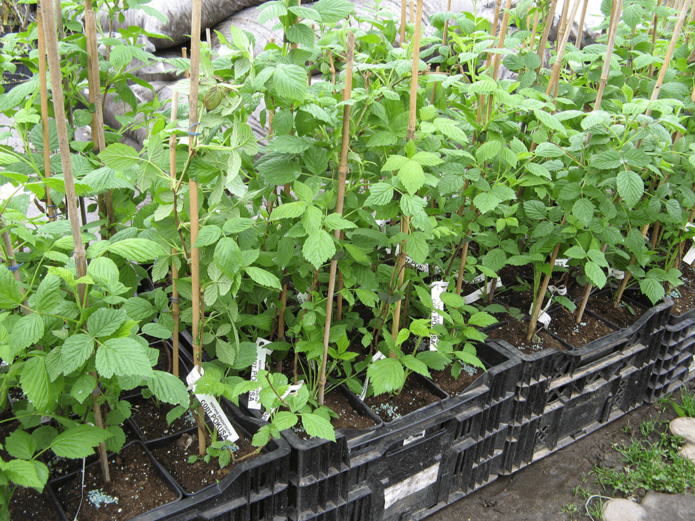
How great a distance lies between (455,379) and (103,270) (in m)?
1.06

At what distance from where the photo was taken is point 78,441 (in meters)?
1.02

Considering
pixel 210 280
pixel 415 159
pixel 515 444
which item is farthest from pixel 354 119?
pixel 515 444

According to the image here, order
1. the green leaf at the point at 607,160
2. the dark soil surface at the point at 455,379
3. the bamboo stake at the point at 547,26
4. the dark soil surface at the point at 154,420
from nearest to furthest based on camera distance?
1. the dark soil surface at the point at 154,420
2. the green leaf at the point at 607,160
3. the dark soil surface at the point at 455,379
4. the bamboo stake at the point at 547,26

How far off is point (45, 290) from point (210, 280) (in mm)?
332

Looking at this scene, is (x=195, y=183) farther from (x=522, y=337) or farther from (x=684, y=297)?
(x=684, y=297)

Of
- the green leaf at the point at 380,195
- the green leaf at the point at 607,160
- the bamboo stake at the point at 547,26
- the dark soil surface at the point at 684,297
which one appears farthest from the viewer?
the dark soil surface at the point at 684,297

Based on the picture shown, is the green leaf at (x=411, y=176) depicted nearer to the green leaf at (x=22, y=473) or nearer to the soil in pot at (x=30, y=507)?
the green leaf at (x=22, y=473)

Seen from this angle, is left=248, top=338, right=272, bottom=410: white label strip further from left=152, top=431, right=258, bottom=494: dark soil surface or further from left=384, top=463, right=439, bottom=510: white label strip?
A: left=384, top=463, right=439, bottom=510: white label strip

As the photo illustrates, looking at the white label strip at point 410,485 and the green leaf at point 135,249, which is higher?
the green leaf at point 135,249

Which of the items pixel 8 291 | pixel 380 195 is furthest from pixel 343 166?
pixel 8 291

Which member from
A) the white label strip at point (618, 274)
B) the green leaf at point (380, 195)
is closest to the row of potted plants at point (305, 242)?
the green leaf at point (380, 195)

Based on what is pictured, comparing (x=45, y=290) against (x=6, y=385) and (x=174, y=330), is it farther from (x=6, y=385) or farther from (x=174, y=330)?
(x=174, y=330)

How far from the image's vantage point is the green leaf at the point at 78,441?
1.00 metres

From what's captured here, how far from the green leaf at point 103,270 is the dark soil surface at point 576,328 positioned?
147 cm
